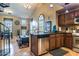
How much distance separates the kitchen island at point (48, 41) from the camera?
1.85 meters

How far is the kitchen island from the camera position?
6.07 ft

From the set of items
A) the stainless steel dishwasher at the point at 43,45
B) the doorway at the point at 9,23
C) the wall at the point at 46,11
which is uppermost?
the wall at the point at 46,11

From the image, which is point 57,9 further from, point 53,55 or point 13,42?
point 13,42

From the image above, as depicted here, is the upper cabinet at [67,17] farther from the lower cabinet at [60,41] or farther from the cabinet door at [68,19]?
the lower cabinet at [60,41]

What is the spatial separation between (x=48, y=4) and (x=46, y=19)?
1.03ft

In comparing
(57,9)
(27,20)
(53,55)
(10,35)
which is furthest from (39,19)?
(53,55)

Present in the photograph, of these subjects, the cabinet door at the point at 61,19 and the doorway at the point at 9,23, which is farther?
the cabinet door at the point at 61,19

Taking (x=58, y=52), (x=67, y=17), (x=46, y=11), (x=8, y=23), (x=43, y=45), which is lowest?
(x=58, y=52)

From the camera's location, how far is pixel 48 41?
1.88 metres

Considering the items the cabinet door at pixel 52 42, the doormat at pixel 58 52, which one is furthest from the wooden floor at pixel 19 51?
the cabinet door at pixel 52 42

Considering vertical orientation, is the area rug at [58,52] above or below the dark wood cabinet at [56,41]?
below

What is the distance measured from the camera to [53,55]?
74.2 inches

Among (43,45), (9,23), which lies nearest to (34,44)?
(43,45)

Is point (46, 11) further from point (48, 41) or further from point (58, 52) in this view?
point (58, 52)
